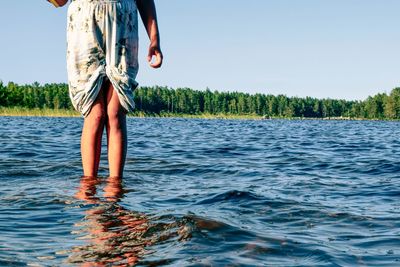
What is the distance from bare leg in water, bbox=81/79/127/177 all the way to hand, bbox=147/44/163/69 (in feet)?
1.41

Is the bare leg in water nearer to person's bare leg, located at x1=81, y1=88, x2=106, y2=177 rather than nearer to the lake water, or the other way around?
person's bare leg, located at x1=81, y1=88, x2=106, y2=177

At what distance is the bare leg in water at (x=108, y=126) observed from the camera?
14.4 ft

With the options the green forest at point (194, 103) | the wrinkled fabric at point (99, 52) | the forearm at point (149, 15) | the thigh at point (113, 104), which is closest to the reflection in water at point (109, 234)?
the thigh at point (113, 104)

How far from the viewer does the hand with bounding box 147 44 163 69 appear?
Result: 455 centimetres

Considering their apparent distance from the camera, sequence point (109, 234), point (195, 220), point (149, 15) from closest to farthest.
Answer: point (109, 234) < point (195, 220) < point (149, 15)

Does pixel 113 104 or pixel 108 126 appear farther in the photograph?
pixel 108 126

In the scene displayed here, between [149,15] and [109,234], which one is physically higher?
[149,15]

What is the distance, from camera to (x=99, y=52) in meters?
4.37

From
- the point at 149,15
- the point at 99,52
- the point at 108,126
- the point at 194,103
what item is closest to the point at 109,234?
the point at 108,126

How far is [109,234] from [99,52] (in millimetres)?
2126

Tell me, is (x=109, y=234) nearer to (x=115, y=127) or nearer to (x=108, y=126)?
(x=115, y=127)

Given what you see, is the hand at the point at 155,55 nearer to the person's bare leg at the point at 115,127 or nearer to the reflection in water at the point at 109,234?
the person's bare leg at the point at 115,127

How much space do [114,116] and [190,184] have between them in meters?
1.10

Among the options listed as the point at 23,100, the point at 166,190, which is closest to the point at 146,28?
the point at 166,190
